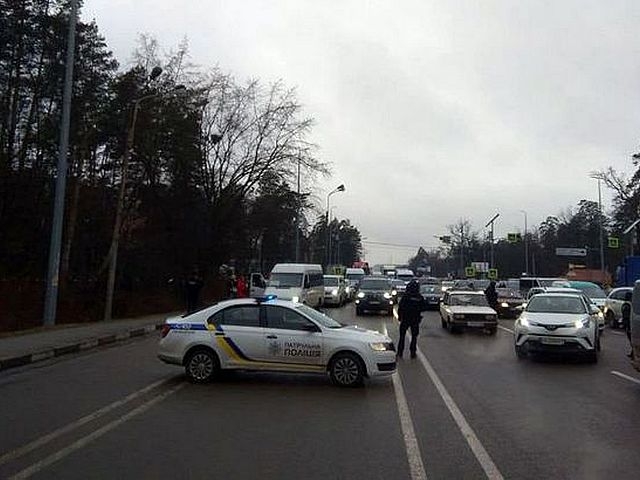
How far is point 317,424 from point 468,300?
17870 mm

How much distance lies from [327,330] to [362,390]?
1.20m

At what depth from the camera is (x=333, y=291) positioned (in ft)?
142

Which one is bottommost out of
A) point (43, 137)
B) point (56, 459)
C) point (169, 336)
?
point (56, 459)

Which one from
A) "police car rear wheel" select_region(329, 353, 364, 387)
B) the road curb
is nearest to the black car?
the road curb

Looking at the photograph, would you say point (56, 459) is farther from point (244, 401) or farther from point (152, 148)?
point (152, 148)

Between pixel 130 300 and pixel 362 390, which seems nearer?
pixel 362 390

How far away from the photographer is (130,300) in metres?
38.7

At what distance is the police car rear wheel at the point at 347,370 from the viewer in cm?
1223

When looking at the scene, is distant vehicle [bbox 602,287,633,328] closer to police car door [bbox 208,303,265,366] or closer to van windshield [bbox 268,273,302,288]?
van windshield [bbox 268,273,302,288]

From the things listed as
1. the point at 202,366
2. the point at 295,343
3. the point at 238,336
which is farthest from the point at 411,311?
the point at 202,366

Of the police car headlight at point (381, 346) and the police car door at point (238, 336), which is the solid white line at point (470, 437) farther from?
the police car door at point (238, 336)

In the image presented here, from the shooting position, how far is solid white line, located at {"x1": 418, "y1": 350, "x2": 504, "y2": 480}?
6976 mm

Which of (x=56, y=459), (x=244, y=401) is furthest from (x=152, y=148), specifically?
(x=56, y=459)

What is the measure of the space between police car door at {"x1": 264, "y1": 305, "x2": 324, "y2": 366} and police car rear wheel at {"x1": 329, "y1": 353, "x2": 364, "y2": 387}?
0.29 meters
